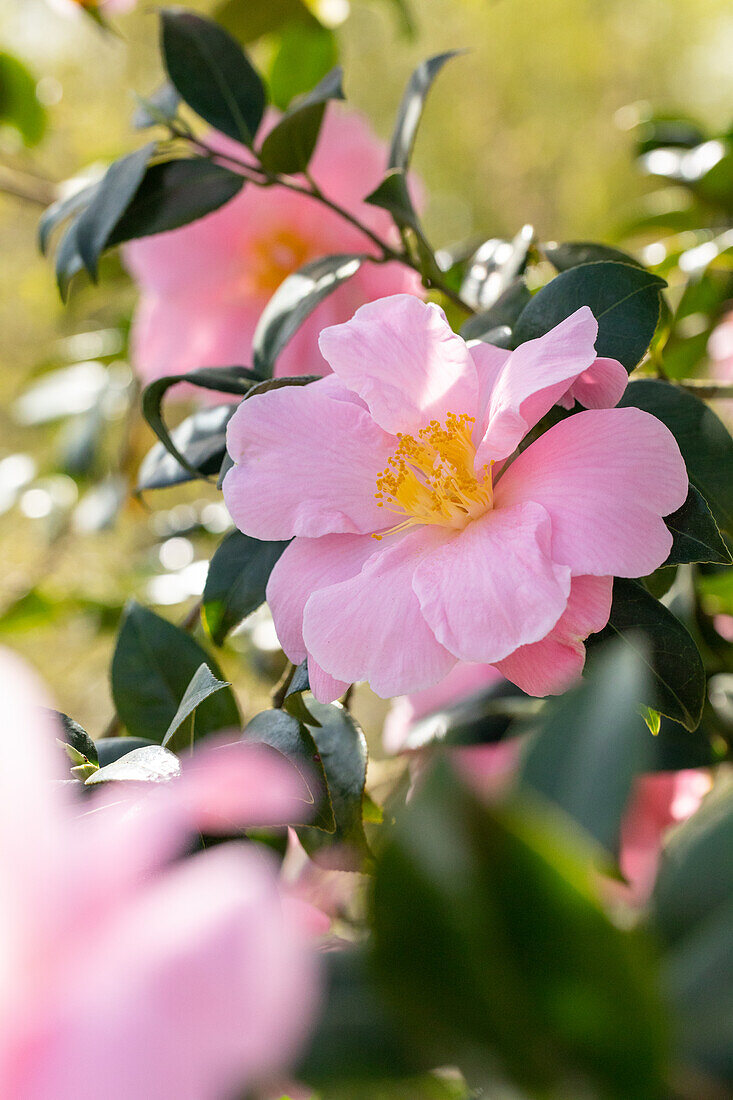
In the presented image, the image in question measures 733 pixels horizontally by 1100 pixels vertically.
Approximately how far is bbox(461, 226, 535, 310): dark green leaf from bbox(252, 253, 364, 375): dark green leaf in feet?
0.19

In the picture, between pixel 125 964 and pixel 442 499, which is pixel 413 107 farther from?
pixel 125 964

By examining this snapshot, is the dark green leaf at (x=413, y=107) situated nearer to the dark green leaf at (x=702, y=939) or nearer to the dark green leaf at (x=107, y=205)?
the dark green leaf at (x=107, y=205)

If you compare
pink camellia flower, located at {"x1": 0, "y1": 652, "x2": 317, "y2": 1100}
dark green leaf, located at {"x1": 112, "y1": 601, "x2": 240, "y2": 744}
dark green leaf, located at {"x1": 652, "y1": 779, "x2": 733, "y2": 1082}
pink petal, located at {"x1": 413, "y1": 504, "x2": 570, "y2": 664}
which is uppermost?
pink camellia flower, located at {"x1": 0, "y1": 652, "x2": 317, "y2": 1100}

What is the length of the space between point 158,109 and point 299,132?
9 cm

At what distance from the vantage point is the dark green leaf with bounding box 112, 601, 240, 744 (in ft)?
1.20

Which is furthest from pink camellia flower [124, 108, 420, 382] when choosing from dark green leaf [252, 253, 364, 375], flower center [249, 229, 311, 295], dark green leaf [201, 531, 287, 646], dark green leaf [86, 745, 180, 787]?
dark green leaf [86, 745, 180, 787]

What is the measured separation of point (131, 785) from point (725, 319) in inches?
20.8

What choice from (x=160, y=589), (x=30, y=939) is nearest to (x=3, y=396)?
(x=160, y=589)

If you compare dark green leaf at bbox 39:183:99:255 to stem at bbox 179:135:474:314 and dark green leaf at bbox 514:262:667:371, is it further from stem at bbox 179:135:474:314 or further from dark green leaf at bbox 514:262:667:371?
dark green leaf at bbox 514:262:667:371

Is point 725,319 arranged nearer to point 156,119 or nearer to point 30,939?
point 156,119

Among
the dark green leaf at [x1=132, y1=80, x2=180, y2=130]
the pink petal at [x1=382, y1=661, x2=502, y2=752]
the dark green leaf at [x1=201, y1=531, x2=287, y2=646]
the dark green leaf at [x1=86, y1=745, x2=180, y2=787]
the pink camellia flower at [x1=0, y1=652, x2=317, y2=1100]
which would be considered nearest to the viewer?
the pink camellia flower at [x1=0, y1=652, x2=317, y2=1100]

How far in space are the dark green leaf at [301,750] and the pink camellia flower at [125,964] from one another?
0.13m

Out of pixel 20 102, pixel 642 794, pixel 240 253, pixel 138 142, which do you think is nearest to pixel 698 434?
pixel 642 794

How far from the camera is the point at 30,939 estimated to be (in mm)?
112
